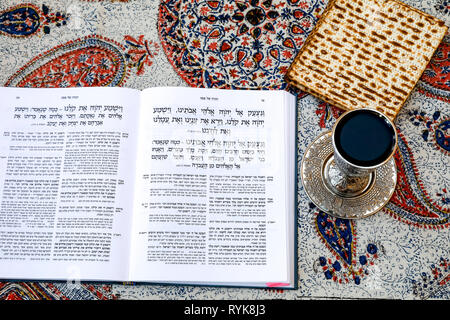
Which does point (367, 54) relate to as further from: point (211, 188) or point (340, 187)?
point (211, 188)

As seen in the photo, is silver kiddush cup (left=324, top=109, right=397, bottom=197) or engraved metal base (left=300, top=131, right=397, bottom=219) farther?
engraved metal base (left=300, top=131, right=397, bottom=219)

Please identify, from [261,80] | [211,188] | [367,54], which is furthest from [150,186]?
[367,54]

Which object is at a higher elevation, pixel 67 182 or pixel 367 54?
pixel 367 54

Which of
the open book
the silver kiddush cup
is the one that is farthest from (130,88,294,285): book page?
the silver kiddush cup

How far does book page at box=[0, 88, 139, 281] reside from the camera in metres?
0.63

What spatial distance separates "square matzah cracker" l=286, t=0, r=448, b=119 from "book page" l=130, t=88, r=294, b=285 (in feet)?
0.27

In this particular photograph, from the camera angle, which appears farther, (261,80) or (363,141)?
(261,80)

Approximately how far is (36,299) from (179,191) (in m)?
0.29

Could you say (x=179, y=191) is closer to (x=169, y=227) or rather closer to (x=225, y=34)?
(x=169, y=227)

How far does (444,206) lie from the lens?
660mm

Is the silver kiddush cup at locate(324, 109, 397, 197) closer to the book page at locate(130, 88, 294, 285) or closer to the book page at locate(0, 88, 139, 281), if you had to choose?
the book page at locate(130, 88, 294, 285)

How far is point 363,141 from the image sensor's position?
1.78 ft

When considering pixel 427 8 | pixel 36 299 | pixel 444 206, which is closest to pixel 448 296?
pixel 444 206

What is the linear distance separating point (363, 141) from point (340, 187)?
5.1 inches
